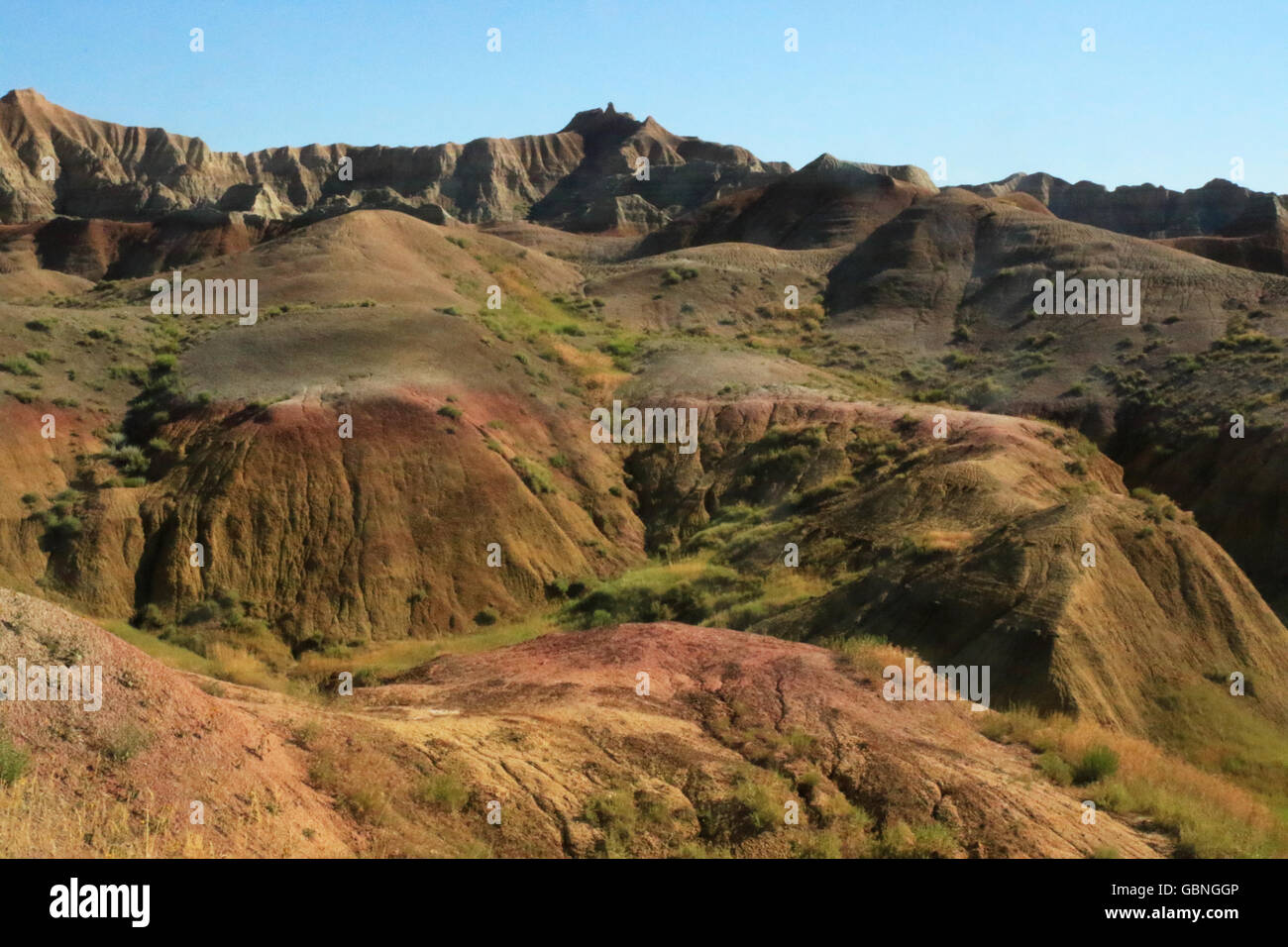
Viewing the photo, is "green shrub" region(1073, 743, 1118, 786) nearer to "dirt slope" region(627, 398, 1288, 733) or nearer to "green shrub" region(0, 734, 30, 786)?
"dirt slope" region(627, 398, 1288, 733)

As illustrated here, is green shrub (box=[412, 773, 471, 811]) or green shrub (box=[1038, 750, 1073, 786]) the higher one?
green shrub (box=[412, 773, 471, 811])

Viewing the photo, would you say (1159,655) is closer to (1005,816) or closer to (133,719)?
(1005,816)

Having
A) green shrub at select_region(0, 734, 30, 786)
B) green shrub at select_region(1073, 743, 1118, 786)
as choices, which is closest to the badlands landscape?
green shrub at select_region(0, 734, 30, 786)

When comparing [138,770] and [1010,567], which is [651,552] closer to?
[1010,567]

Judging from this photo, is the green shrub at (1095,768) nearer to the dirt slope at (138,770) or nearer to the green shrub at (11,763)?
the dirt slope at (138,770)

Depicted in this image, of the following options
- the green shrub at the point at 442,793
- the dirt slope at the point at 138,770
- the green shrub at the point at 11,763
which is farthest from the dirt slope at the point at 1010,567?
the green shrub at the point at 11,763

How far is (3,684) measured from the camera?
9969 mm

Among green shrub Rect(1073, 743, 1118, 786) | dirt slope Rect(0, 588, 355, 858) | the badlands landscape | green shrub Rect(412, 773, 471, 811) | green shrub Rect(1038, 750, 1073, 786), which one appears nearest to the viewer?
dirt slope Rect(0, 588, 355, 858)

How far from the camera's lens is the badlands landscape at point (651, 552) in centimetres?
1196

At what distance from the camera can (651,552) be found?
36.7 metres

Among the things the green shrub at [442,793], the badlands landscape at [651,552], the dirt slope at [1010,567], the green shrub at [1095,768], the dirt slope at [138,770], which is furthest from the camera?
the dirt slope at [1010,567]

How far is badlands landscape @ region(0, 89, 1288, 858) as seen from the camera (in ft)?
39.2

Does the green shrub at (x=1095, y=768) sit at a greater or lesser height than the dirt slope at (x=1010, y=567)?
lesser
